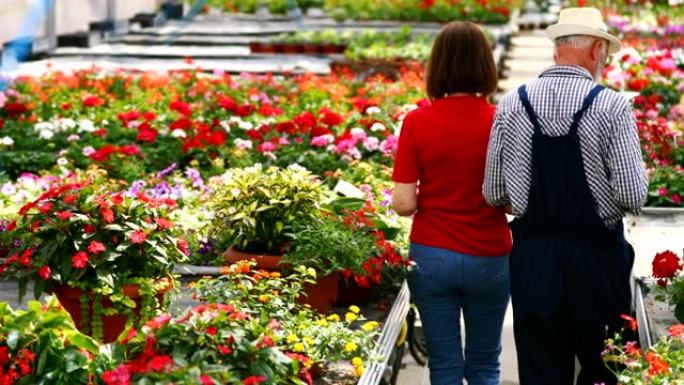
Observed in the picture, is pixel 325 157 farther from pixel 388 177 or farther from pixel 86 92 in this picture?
pixel 86 92

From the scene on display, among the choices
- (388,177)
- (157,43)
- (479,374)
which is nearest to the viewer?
(479,374)

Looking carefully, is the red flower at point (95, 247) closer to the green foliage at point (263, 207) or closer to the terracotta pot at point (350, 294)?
the green foliage at point (263, 207)

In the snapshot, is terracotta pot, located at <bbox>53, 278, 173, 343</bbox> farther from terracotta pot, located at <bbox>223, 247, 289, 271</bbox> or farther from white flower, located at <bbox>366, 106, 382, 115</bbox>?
white flower, located at <bbox>366, 106, 382, 115</bbox>

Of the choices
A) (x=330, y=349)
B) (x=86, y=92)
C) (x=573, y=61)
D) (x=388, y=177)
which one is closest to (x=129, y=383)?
(x=330, y=349)

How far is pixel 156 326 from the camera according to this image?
12.3 feet

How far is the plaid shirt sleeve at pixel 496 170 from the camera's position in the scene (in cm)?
477

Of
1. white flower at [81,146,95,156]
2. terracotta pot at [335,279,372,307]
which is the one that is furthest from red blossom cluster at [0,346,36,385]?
white flower at [81,146,95,156]

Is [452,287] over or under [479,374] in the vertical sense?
over

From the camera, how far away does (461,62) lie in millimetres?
4953

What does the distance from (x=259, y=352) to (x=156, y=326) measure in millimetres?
294

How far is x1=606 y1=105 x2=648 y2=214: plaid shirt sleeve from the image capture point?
454cm

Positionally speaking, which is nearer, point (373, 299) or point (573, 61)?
point (573, 61)

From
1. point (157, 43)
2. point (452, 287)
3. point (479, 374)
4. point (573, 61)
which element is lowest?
point (157, 43)

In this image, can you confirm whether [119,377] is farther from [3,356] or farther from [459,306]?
[459,306]
